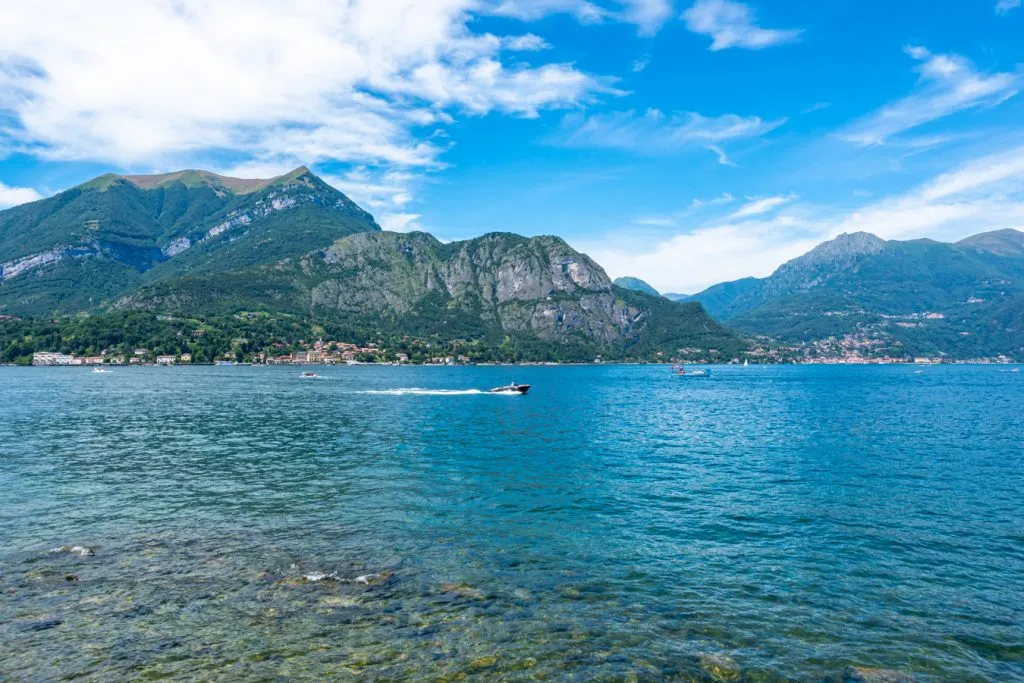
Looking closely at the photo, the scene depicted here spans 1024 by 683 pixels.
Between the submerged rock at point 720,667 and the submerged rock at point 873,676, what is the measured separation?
10.0 ft

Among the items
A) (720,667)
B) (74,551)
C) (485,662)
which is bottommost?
(720,667)

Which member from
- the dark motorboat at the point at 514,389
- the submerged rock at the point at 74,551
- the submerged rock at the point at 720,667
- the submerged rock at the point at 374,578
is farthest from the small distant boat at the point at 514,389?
the submerged rock at the point at 720,667

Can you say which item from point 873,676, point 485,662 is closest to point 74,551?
point 485,662

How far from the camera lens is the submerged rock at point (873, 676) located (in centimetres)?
1619

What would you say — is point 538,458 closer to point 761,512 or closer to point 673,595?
point 761,512

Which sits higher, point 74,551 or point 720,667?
point 74,551

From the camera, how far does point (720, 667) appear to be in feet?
55.5

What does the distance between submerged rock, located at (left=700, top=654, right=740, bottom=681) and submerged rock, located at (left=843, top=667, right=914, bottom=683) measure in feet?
10.0

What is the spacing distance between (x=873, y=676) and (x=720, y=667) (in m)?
4.40

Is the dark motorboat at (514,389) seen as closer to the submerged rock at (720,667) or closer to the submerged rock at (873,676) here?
the submerged rock at (720,667)

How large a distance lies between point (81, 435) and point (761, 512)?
73.7 meters

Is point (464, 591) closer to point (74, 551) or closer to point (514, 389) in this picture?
point (74, 551)

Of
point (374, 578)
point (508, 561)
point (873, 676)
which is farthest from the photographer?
point (508, 561)

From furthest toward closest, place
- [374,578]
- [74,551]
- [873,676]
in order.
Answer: [74,551], [374,578], [873,676]
